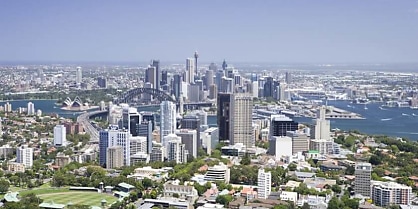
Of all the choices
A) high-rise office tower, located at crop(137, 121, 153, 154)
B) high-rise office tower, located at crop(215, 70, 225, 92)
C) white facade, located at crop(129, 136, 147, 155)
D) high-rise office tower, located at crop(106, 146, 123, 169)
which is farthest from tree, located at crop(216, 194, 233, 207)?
high-rise office tower, located at crop(215, 70, 225, 92)

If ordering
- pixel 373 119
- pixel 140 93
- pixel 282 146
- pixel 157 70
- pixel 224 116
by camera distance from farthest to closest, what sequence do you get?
pixel 157 70 < pixel 140 93 < pixel 373 119 < pixel 224 116 < pixel 282 146

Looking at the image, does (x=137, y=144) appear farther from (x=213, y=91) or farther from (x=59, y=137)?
(x=213, y=91)

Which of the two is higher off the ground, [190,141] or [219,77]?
A: [219,77]

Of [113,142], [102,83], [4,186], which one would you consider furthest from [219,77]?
[4,186]

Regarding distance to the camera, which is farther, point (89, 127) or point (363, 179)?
point (89, 127)

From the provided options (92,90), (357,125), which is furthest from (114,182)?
(92,90)

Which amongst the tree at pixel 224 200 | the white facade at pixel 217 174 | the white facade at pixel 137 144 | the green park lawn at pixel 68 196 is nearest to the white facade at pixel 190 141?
the white facade at pixel 137 144

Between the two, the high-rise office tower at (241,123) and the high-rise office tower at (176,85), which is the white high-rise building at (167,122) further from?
the high-rise office tower at (176,85)
